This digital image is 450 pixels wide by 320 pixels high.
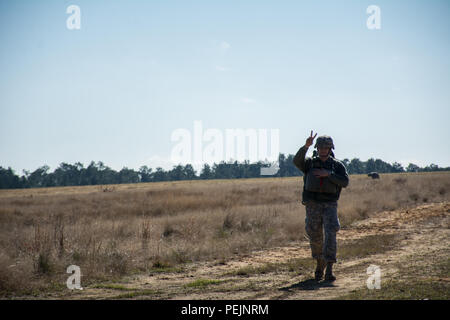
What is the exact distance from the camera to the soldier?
625 centimetres

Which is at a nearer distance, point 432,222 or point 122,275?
point 122,275

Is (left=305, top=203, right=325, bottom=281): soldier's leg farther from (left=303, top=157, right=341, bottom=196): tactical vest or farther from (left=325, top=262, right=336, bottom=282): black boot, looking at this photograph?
(left=303, top=157, right=341, bottom=196): tactical vest

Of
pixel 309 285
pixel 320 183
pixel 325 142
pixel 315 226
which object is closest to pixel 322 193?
pixel 320 183

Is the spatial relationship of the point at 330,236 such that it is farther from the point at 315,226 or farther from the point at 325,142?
the point at 325,142

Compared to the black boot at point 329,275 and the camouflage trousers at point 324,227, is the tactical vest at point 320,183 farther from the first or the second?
the black boot at point 329,275

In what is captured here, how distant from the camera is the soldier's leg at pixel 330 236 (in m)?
6.23

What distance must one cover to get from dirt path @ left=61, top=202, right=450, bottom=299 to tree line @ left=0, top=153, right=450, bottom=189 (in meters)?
102

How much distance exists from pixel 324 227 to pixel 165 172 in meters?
125

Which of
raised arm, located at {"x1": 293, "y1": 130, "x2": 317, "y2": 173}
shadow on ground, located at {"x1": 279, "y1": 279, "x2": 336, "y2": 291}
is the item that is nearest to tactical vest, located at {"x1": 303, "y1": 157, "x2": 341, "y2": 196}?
raised arm, located at {"x1": 293, "y1": 130, "x2": 317, "y2": 173}

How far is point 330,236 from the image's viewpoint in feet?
20.5
